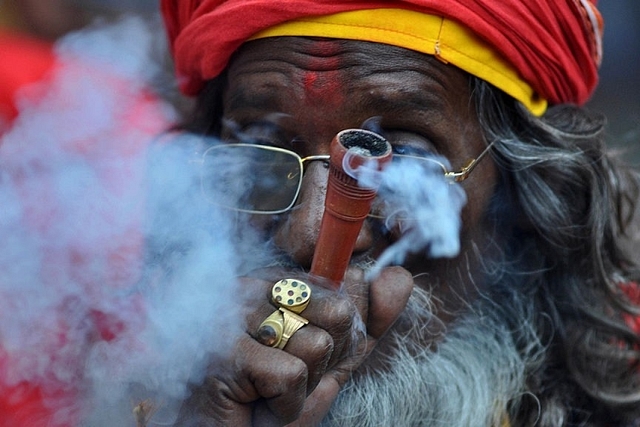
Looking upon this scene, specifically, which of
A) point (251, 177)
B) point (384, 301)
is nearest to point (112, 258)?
point (251, 177)

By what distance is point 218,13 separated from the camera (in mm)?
2400

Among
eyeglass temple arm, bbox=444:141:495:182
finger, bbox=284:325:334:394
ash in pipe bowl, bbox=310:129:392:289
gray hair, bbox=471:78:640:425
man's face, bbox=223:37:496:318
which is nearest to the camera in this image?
ash in pipe bowl, bbox=310:129:392:289

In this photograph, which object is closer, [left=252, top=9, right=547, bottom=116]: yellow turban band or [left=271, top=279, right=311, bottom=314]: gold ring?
[left=271, top=279, right=311, bottom=314]: gold ring

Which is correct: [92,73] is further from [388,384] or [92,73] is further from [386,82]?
[388,384]

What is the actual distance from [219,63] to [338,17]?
0.44 metres

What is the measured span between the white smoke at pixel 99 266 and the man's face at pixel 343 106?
307mm

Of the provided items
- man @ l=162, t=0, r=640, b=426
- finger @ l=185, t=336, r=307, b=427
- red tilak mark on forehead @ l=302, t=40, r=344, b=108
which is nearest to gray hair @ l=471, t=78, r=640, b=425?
man @ l=162, t=0, r=640, b=426

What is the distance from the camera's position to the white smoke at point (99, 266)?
2043 millimetres

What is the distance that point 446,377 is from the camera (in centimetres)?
251

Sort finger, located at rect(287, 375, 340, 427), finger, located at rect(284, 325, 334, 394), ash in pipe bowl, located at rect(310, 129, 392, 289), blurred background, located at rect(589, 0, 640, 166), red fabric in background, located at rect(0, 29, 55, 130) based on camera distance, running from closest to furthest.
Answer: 1. ash in pipe bowl, located at rect(310, 129, 392, 289)
2. finger, located at rect(284, 325, 334, 394)
3. finger, located at rect(287, 375, 340, 427)
4. red fabric in background, located at rect(0, 29, 55, 130)
5. blurred background, located at rect(589, 0, 640, 166)

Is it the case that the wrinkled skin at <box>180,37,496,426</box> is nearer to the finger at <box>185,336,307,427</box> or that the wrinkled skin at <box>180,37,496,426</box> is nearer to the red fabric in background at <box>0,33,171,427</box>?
the finger at <box>185,336,307,427</box>

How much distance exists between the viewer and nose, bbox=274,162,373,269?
215cm

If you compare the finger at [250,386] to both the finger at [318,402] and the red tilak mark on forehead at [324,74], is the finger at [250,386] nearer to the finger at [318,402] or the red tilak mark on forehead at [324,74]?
the finger at [318,402]

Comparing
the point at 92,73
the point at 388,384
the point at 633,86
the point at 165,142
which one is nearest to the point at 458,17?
the point at 388,384
